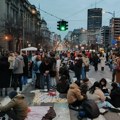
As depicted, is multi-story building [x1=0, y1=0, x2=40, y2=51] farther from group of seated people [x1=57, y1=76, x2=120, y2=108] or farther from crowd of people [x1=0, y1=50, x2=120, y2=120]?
group of seated people [x1=57, y1=76, x2=120, y2=108]

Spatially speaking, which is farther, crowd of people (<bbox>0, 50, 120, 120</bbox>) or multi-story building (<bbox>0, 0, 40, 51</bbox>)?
multi-story building (<bbox>0, 0, 40, 51</bbox>)

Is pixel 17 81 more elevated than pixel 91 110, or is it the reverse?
pixel 17 81

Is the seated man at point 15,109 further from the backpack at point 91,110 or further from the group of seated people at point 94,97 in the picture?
the group of seated people at point 94,97

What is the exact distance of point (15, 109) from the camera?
11359 millimetres

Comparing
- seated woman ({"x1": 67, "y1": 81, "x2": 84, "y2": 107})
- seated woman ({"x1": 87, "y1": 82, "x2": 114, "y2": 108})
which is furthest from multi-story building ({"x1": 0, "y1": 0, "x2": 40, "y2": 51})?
seated woman ({"x1": 67, "y1": 81, "x2": 84, "y2": 107})

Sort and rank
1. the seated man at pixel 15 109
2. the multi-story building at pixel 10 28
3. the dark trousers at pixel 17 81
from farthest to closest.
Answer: the multi-story building at pixel 10 28
the dark trousers at pixel 17 81
the seated man at pixel 15 109

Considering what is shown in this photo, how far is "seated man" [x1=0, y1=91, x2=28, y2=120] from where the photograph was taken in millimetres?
11242

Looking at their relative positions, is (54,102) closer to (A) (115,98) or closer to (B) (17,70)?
(A) (115,98)

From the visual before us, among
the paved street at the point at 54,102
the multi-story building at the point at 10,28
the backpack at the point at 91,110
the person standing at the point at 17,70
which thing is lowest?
the paved street at the point at 54,102

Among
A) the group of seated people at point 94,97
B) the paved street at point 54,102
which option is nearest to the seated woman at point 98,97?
the group of seated people at point 94,97

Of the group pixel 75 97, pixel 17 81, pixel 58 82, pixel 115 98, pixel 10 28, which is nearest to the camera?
pixel 75 97

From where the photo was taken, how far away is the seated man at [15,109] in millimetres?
11242

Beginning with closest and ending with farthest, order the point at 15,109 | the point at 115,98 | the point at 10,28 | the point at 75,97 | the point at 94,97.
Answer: the point at 15,109, the point at 75,97, the point at 94,97, the point at 115,98, the point at 10,28

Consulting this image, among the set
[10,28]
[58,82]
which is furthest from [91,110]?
[10,28]
